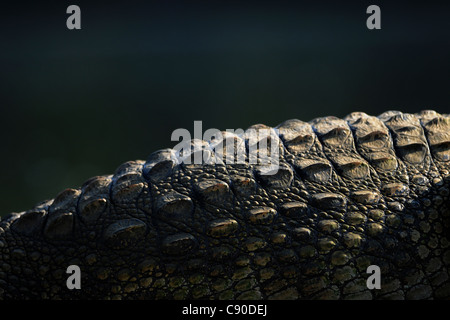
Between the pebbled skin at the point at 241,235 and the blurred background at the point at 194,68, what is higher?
the blurred background at the point at 194,68

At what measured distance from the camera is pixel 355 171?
1117 millimetres

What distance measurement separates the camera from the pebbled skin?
3.40ft

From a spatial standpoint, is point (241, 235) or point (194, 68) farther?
point (194, 68)

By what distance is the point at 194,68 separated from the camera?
3443mm

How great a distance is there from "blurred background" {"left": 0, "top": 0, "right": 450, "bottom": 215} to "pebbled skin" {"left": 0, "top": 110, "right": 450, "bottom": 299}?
6.72ft

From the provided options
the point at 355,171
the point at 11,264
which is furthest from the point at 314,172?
the point at 11,264

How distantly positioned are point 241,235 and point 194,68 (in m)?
2.53

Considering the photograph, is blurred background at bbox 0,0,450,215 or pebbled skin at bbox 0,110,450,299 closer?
pebbled skin at bbox 0,110,450,299

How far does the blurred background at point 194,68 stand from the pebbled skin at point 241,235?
2048 millimetres

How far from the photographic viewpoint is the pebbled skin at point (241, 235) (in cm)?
104

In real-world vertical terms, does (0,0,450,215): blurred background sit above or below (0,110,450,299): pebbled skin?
above

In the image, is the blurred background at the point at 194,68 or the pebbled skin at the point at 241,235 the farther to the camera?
the blurred background at the point at 194,68

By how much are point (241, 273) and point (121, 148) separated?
2.22 meters

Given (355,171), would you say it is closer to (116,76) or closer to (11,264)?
(11,264)
